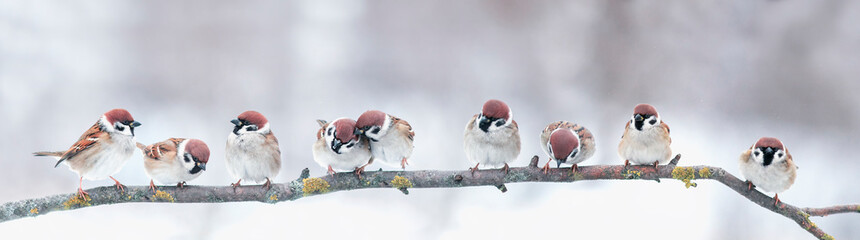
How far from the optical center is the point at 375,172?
168 cm

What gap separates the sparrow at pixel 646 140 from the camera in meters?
1.68

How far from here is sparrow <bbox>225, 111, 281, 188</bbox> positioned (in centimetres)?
163

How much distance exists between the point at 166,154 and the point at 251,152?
215 mm

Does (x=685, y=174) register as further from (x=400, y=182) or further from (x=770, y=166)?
(x=400, y=182)

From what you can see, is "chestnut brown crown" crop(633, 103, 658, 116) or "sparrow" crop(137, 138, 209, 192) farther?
"chestnut brown crown" crop(633, 103, 658, 116)

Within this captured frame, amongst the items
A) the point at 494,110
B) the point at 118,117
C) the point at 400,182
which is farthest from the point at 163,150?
the point at 494,110

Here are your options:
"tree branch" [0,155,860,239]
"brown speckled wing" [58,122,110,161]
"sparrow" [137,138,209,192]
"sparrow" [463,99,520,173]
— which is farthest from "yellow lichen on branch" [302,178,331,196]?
"brown speckled wing" [58,122,110,161]

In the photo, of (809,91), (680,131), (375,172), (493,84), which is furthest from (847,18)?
(375,172)

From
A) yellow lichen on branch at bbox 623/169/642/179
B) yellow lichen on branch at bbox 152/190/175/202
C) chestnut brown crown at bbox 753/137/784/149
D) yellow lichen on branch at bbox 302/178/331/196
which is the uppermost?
chestnut brown crown at bbox 753/137/784/149

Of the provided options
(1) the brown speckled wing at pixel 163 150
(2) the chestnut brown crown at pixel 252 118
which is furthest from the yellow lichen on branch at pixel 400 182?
(1) the brown speckled wing at pixel 163 150

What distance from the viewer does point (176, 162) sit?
1.57 m

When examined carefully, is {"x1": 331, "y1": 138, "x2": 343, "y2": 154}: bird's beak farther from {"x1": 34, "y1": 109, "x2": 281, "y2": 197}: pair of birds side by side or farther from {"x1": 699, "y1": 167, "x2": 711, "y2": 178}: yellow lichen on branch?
{"x1": 699, "y1": 167, "x2": 711, "y2": 178}: yellow lichen on branch

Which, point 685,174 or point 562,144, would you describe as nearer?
point 562,144

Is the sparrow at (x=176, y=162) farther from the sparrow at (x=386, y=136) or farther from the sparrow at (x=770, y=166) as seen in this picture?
the sparrow at (x=770, y=166)
